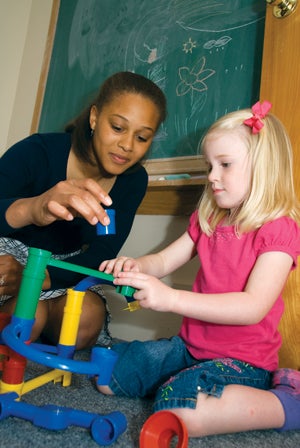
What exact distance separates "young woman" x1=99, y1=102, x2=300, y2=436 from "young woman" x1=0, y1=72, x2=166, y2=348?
22 centimetres

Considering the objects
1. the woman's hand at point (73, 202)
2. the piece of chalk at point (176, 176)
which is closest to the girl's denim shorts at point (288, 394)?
the woman's hand at point (73, 202)

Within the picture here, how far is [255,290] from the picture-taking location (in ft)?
2.02

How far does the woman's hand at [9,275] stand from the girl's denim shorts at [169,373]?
32 cm

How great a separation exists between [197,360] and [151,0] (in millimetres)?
1176

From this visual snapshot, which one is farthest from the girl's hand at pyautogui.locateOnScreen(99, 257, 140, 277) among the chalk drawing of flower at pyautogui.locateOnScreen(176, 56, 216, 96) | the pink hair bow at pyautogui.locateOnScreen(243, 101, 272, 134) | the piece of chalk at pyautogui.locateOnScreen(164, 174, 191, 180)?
the chalk drawing of flower at pyautogui.locateOnScreen(176, 56, 216, 96)

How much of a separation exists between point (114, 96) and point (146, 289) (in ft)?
1.70

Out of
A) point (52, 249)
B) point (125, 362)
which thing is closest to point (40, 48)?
point (52, 249)

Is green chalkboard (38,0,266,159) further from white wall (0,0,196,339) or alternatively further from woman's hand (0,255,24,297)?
woman's hand (0,255,24,297)

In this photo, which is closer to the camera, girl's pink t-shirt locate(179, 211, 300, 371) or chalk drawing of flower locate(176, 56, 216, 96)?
girl's pink t-shirt locate(179, 211, 300, 371)

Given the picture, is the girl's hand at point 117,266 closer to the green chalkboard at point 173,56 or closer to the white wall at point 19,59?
the green chalkboard at point 173,56

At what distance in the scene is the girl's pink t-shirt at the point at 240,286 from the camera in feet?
2.16

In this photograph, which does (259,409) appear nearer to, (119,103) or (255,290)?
(255,290)

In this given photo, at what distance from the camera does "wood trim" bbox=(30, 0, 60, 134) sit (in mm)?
1642

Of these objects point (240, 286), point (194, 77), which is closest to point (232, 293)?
point (240, 286)
